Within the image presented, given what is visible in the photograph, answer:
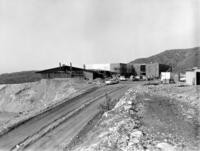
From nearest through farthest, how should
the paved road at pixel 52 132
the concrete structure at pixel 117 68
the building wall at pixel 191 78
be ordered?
1. the paved road at pixel 52 132
2. the building wall at pixel 191 78
3. the concrete structure at pixel 117 68

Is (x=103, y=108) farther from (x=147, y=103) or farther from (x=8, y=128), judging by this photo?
(x=8, y=128)

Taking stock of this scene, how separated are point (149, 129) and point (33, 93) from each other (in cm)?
3600

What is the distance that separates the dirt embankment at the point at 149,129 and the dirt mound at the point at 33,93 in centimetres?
2335

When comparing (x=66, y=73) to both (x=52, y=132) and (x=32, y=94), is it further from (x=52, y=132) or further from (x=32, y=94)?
(x=52, y=132)

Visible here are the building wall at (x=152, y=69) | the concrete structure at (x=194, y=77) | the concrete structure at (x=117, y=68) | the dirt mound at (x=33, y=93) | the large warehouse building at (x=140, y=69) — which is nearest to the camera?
the concrete structure at (x=194, y=77)

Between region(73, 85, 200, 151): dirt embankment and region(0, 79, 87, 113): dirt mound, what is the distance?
23346mm

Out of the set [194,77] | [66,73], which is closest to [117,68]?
Answer: [66,73]

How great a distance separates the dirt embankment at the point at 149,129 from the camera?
8.76 m

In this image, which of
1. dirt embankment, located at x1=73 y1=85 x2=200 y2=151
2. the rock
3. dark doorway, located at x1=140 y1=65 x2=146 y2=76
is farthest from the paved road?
dark doorway, located at x1=140 y1=65 x2=146 y2=76

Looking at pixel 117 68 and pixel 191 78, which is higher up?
pixel 117 68

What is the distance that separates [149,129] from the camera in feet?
34.1

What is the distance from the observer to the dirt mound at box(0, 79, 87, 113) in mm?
38719

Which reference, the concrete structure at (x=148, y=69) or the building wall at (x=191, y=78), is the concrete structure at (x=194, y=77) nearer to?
the building wall at (x=191, y=78)

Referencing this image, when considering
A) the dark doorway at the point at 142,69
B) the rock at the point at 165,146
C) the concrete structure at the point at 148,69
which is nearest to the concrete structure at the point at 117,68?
the concrete structure at the point at 148,69
